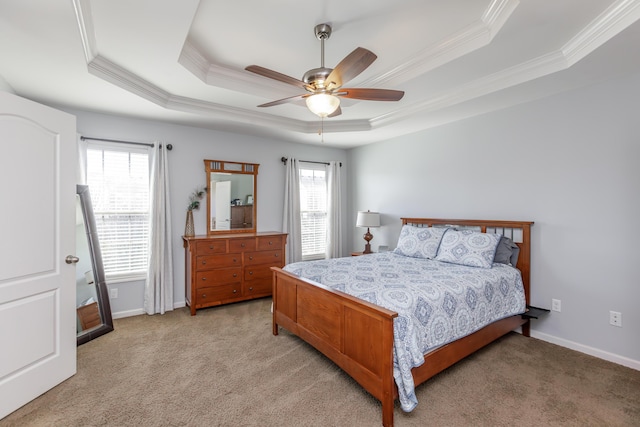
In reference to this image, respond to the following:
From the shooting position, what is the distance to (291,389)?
7.32 feet

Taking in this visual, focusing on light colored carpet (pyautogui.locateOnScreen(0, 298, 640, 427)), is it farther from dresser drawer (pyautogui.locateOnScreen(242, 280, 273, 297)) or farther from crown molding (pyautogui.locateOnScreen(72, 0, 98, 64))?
crown molding (pyautogui.locateOnScreen(72, 0, 98, 64))

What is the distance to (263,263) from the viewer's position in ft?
14.0

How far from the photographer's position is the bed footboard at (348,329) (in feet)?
6.05

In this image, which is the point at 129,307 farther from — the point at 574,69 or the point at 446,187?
the point at 574,69

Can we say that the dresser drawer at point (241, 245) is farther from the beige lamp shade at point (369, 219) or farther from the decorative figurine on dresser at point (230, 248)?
the beige lamp shade at point (369, 219)

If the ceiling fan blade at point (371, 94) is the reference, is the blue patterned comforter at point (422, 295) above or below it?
below

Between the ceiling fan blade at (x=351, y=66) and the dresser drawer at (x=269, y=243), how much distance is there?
2.63m

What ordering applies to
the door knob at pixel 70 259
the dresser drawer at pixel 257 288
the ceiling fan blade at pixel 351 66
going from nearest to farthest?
the ceiling fan blade at pixel 351 66 → the door knob at pixel 70 259 → the dresser drawer at pixel 257 288

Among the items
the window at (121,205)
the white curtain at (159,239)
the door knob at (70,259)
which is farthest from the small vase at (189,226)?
the door knob at (70,259)

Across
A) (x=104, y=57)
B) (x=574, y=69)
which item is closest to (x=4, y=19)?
(x=104, y=57)

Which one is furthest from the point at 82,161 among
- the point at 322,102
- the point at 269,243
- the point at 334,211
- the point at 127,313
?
the point at 334,211

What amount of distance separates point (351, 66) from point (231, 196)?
307cm

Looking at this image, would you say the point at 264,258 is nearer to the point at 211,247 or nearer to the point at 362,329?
the point at 211,247

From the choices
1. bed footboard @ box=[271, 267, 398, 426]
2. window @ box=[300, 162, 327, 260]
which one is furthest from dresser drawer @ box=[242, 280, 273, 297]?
bed footboard @ box=[271, 267, 398, 426]
